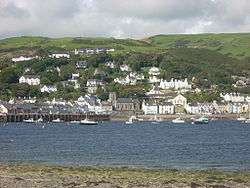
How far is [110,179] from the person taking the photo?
35469mm

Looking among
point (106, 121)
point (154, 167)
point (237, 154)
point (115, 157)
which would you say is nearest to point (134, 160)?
point (115, 157)

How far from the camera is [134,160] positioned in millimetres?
55469

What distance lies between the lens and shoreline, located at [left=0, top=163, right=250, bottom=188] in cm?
3244

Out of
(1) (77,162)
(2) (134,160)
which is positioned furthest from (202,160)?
(1) (77,162)

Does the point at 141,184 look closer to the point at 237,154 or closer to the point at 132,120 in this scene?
the point at 237,154

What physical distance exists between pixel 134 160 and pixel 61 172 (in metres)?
16.5

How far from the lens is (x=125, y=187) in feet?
104

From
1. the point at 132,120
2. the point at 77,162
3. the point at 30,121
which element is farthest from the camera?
the point at 132,120

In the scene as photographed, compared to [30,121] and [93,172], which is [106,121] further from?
[93,172]

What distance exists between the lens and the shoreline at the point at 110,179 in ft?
106

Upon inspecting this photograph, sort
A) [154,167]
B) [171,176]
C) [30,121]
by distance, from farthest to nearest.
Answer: [30,121] < [154,167] < [171,176]

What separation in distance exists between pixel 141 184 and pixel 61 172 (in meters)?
8.29

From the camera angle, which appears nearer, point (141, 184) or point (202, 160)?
point (141, 184)

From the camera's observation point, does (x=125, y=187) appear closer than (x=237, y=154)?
Yes
